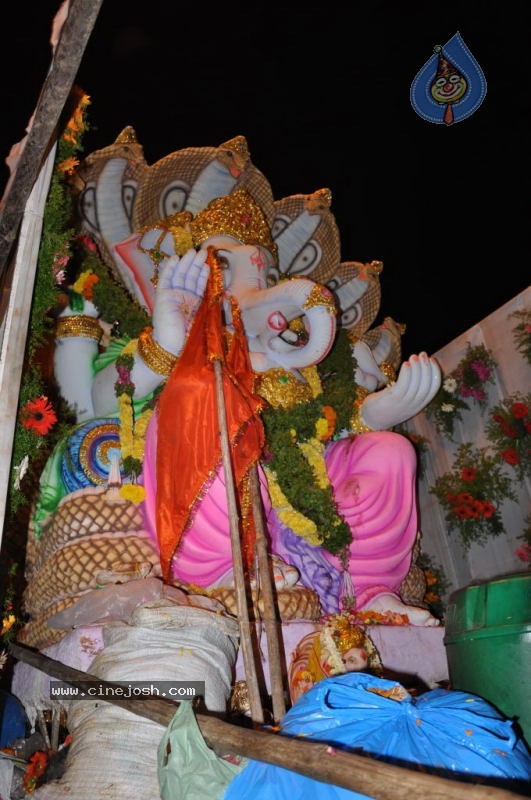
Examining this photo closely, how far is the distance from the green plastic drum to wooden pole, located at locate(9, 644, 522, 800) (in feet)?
2.58

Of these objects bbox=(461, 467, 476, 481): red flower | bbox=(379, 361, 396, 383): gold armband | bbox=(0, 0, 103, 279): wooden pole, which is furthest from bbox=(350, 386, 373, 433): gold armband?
bbox=(0, 0, 103, 279): wooden pole

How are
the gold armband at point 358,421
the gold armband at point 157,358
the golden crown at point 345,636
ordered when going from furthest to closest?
the gold armband at point 358,421, the gold armband at point 157,358, the golden crown at point 345,636

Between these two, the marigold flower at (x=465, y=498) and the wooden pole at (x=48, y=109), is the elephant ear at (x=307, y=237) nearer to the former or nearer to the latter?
the marigold flower at (x=465, y=498)

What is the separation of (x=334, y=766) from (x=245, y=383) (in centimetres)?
238

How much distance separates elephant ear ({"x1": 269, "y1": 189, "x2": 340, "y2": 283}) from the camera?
15.8 ft

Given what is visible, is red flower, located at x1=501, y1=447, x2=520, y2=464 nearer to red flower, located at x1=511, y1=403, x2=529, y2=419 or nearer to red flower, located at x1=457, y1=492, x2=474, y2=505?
red flower, located at x1=511, y1=403, x2=529, y2=419

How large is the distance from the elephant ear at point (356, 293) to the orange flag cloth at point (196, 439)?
5.60ft

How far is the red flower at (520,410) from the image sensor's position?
4.60 m

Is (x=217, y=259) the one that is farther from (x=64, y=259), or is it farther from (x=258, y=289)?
(x=64, y=259)

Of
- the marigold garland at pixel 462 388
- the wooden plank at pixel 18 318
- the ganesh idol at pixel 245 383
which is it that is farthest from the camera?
the marigold garland at pixel 462 388

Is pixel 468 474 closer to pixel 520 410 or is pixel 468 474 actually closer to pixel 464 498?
pixel 464 498

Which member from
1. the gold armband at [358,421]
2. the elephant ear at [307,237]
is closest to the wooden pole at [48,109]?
the gold armband at [358,421]

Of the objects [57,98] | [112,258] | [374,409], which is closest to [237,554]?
[57,98]

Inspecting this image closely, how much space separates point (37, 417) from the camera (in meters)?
2.55
